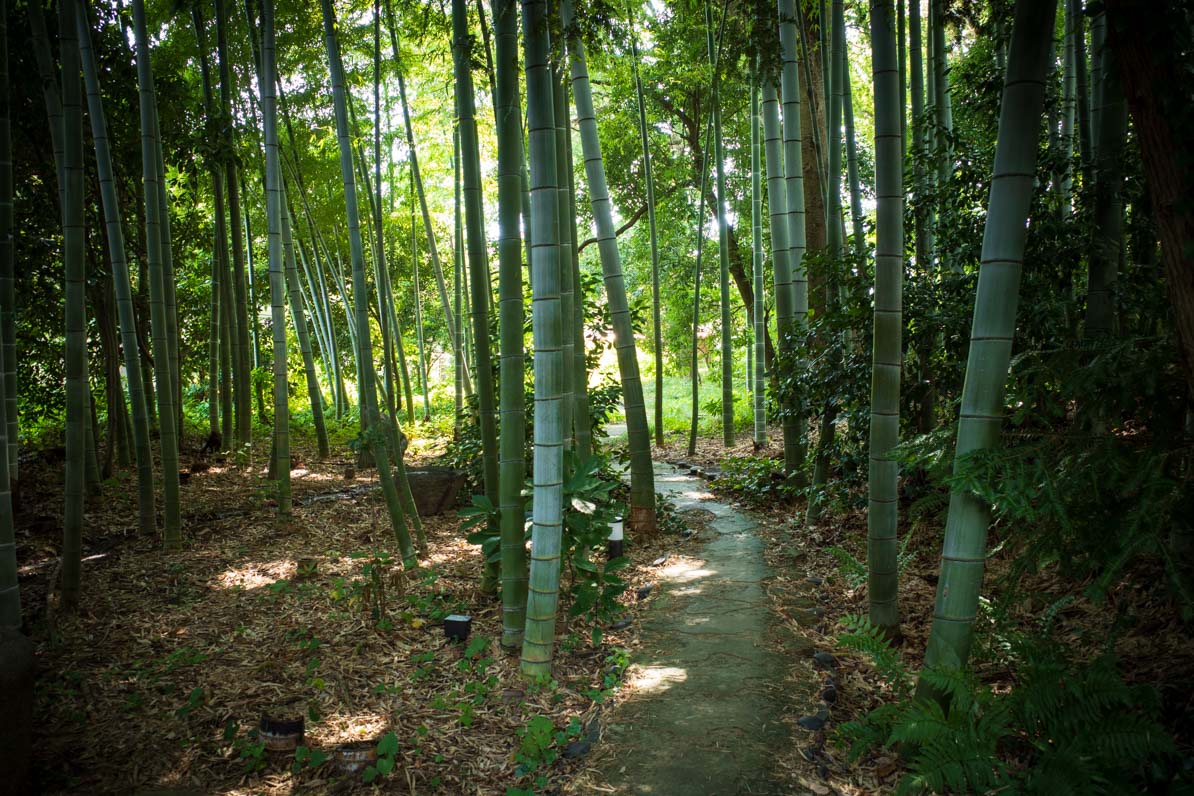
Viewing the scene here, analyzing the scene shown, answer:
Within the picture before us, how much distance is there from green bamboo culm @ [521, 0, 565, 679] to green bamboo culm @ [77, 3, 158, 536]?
2.93 meters

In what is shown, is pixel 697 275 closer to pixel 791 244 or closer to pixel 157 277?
pixel 791 244

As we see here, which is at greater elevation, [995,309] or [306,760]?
[995,309]

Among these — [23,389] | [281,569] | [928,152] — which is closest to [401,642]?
[281,569]

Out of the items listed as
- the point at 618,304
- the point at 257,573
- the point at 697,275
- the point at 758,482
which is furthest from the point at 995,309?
the point at 697,275

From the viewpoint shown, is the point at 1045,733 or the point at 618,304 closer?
the point at 1045,733

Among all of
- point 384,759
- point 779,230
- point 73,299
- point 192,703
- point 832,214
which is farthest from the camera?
point 779,230

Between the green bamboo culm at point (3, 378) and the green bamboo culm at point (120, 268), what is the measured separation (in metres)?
0.92

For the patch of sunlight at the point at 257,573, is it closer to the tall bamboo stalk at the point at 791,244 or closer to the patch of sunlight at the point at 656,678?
the patch of sunlight at the point at 656,678

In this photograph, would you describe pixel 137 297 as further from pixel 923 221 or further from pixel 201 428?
pixel 923 221

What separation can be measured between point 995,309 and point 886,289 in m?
0.73

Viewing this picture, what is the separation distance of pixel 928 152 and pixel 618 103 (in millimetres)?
6690

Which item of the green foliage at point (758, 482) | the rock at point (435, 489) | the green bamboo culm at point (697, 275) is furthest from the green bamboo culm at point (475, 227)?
the green bamboo culm at point (697, 275)

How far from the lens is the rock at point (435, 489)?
5926 mm

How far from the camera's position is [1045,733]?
1929 millimetres
